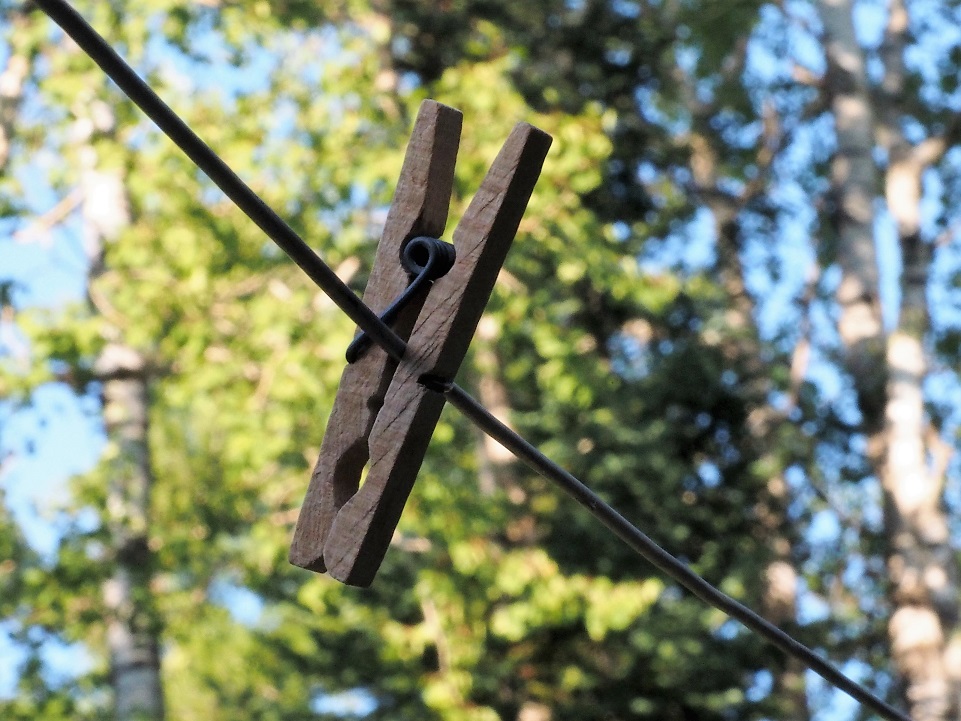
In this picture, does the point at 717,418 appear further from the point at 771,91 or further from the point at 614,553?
the point at 771,91

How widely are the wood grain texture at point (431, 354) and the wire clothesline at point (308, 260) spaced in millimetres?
39

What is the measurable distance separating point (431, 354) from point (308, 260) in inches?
9.3

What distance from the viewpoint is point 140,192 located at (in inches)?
337

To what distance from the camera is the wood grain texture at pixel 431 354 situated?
1.94 m

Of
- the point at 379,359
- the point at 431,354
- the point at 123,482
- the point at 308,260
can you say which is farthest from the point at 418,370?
the point at 123,482

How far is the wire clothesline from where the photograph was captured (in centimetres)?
159

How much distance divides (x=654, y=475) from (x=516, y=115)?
2.69m

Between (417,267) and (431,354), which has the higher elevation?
(417,267)

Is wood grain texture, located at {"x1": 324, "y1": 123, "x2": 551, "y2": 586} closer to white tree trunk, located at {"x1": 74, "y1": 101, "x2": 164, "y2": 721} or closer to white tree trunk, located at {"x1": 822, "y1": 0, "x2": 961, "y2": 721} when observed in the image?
white tree trunk, located at {"x1": 74, "y1": 101, "x2": 164, "y2": 721}

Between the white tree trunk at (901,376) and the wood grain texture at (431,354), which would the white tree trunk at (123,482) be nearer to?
the white tree trunk at (901,376)

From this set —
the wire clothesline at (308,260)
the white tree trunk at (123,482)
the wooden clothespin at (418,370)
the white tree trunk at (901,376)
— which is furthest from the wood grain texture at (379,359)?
the white tree trunk at (901,376)

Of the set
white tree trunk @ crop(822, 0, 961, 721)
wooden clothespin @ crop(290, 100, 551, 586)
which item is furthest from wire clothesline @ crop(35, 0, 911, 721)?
white tree trunk @ crop(822, 0, 961, 721)

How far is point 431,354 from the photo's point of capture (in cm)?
195

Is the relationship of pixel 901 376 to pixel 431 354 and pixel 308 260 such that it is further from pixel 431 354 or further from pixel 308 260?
pixel 308 260
